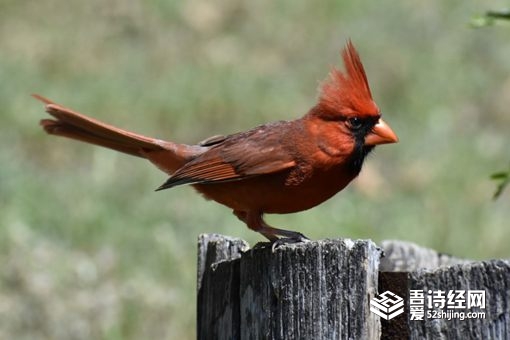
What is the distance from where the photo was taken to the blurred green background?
493 centimetres

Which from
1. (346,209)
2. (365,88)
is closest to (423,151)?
(346,209)

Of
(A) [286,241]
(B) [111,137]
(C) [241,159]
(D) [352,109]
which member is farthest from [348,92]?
(B) [111,137]

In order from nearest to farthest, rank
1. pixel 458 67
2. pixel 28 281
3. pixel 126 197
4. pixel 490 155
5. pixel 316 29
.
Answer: pixel 28 281, pixel 126 197, pixel 490 155, pixel 458 67, pixel 316 29

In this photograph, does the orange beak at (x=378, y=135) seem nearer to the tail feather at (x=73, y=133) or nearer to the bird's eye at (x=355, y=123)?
the bird's eye at (x=355, y=123)

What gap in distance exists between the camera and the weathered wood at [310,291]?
223 centimetres

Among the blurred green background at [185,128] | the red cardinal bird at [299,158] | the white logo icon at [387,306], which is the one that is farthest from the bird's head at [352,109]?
the blurred green background at [185,128]

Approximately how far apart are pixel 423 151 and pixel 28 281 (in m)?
3.20

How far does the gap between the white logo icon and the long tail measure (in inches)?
73.7

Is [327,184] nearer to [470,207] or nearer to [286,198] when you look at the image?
[286,198]

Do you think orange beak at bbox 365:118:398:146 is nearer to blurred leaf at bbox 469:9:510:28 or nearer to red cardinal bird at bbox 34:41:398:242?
red cardinal bird at bbox 34:41:398:242

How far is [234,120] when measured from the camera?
283 inches

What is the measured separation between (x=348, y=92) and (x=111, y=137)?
1.14 meters

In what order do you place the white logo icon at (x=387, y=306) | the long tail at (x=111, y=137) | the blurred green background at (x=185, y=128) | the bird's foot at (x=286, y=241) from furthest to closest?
the blurred green background at (x=185, y=128) < the long tail at (x=111, y=137) < the bird's foot at (x=286, y=241) < the white logo icon at (x=387, y=306)

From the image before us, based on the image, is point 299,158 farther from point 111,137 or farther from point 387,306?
point 387,306
